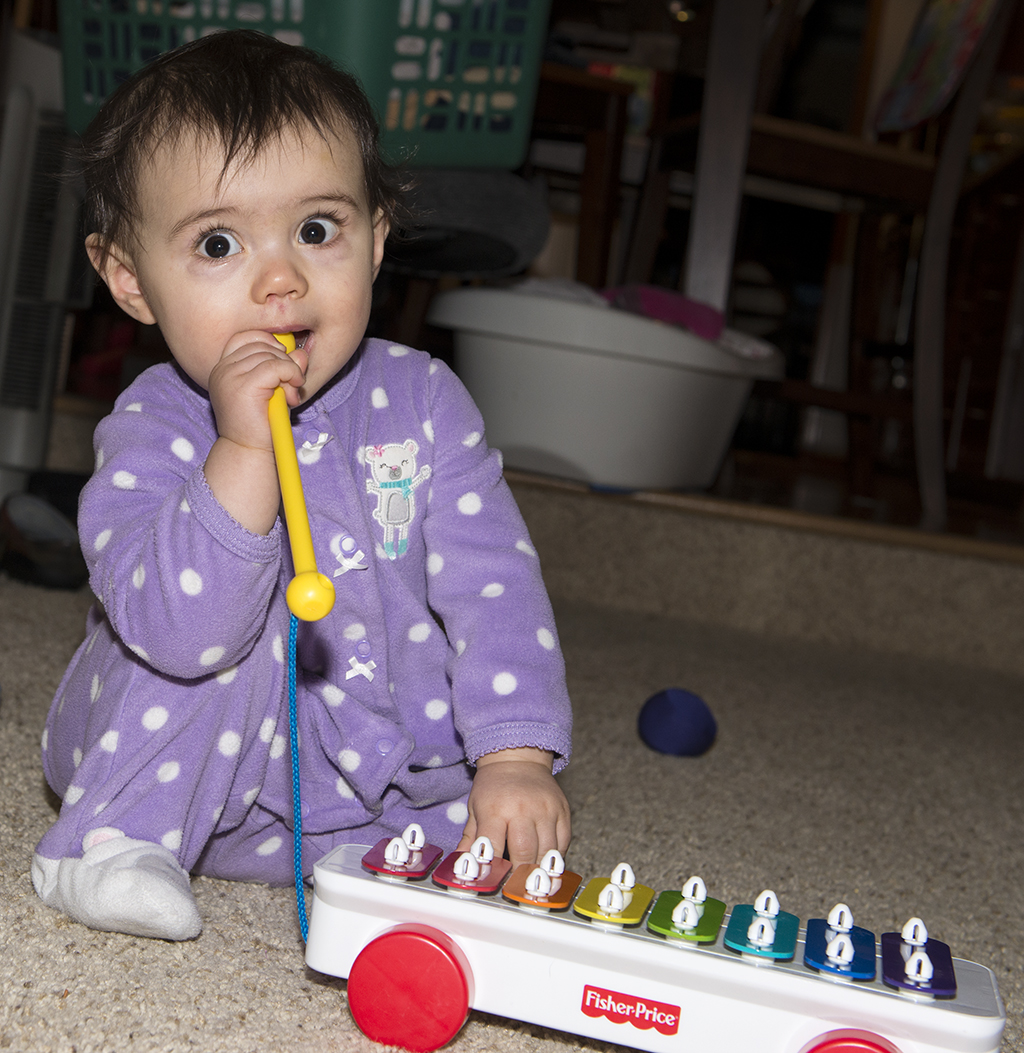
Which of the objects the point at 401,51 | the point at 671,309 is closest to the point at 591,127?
the point at 671,309

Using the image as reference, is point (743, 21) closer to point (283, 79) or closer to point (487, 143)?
point (487, 143)

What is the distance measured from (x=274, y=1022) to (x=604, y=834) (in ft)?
0.95

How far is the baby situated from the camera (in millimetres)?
464

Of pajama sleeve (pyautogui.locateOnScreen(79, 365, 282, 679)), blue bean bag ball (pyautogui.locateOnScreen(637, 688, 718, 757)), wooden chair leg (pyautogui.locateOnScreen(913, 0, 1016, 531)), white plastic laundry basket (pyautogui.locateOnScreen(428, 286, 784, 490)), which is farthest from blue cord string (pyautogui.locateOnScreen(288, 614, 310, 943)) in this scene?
wooden chair leg (pyautogui.locateOnScreen(913, 0, 1016, 531))

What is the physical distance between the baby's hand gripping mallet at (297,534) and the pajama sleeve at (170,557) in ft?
0.12

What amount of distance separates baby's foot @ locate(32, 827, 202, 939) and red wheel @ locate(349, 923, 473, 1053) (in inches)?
A: 3.9

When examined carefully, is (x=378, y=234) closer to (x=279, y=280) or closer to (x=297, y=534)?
(x=279, y=280)

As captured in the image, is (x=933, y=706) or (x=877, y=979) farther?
(x=933, y=706)

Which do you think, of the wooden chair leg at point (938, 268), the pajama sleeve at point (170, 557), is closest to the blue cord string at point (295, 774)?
the pajama sleeve at point (170, 557)

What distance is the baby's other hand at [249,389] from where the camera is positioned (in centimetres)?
46

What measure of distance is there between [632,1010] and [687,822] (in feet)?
1.08

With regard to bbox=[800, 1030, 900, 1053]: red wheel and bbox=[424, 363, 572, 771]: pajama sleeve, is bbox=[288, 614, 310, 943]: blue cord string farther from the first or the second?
bbox=[800, 1030, 900, 1053]: red wheel

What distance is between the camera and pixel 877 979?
1.21ft

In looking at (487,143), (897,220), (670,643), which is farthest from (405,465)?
(897,220)
